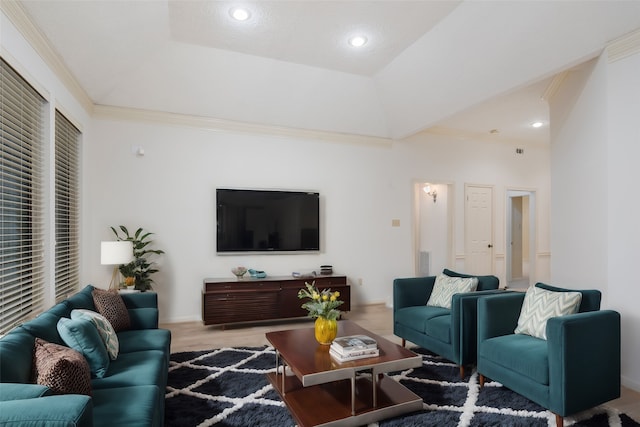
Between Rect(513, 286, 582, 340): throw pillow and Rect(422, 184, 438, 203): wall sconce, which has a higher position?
Rect(422, 184, 438, 203): wall sconce

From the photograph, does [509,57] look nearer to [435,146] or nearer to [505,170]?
[435,146]

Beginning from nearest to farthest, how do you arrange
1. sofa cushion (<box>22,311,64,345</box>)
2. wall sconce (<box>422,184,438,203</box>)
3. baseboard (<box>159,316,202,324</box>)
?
sofa cushion (<box>22,311,64,345</box>)
baseboard (<box>159,316,202,324</box>)
wall sconce (<box>422,184,438,203</box>)

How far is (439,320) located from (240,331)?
2.48m

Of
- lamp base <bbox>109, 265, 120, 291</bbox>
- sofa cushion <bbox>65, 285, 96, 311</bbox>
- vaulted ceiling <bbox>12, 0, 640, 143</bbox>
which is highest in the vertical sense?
vaulted ceiling <bbox>12, 0, 640, 143</bbox>

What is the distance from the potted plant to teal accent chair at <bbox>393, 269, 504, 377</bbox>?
299 centimetres

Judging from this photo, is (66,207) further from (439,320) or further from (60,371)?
(439,320)

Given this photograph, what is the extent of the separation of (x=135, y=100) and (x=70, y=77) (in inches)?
41.5

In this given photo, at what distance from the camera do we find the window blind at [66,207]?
139 inches

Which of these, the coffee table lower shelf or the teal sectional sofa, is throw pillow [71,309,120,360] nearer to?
the teal sectional sofa

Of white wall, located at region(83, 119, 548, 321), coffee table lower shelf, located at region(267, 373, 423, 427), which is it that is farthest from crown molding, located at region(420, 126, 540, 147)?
coffee table lower shelf, located at region(267, 373, 423, 427)

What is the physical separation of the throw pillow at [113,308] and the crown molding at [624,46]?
4493 mm

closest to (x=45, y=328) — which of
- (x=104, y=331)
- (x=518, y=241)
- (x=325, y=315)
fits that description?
(x=104, y=331)

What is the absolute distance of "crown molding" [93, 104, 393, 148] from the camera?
4.67 meters

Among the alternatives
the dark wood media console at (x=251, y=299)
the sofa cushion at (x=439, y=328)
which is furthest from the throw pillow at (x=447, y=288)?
the dark wood media console at (x=251, y=299)
